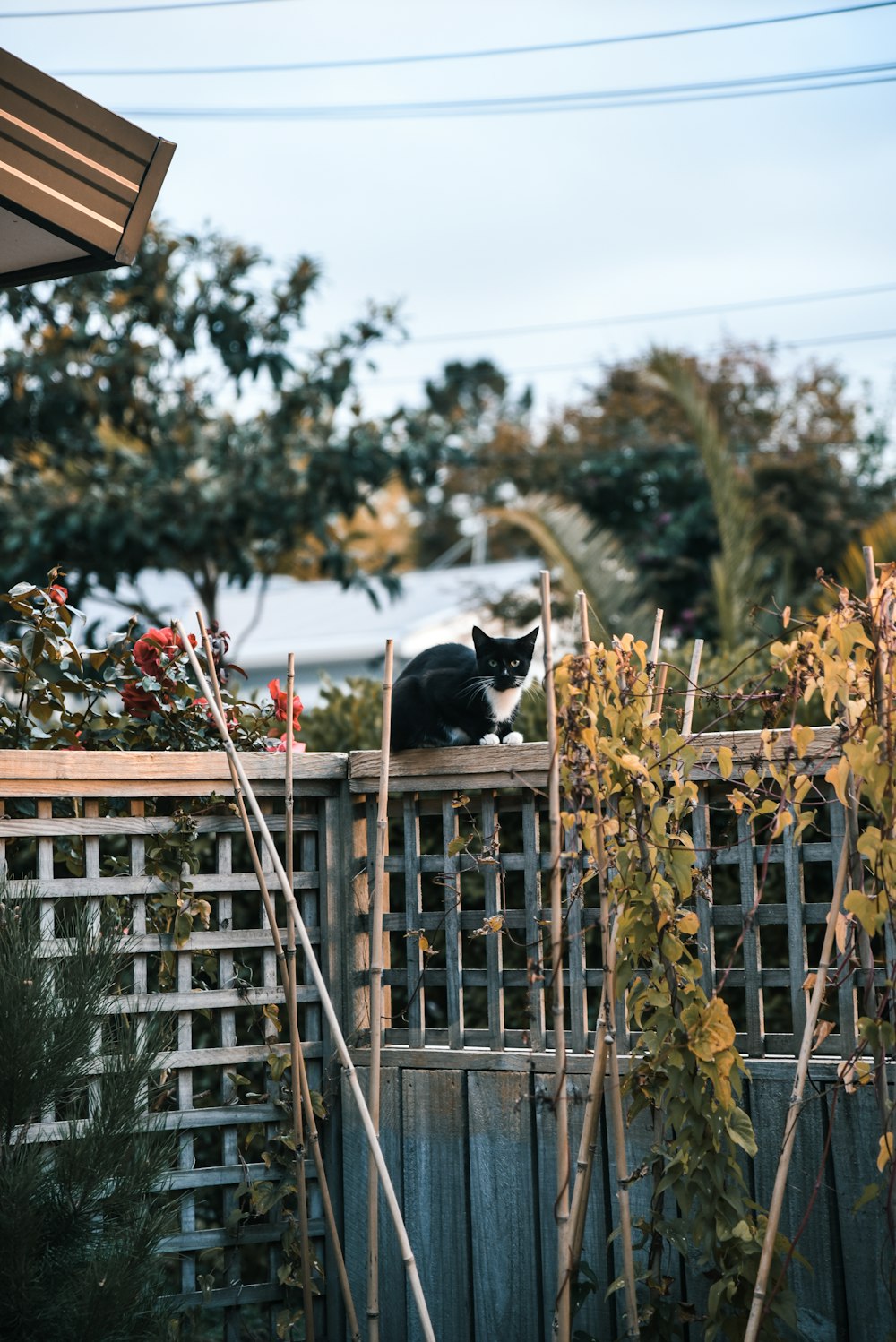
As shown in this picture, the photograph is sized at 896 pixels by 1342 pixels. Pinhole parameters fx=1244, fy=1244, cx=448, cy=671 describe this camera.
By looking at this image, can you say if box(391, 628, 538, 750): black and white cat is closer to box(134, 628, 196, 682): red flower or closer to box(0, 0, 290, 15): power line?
box(134, 628, 196, 682): red flower

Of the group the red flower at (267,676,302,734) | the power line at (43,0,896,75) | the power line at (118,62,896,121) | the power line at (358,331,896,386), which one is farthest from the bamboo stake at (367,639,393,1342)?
the power line at (358,331,896,386)

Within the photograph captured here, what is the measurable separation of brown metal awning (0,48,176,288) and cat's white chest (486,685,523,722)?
133cm

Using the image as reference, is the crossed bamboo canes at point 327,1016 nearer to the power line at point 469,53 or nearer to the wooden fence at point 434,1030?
the wooden fence at point 434,1030

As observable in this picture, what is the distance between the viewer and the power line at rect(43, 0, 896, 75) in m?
7.70

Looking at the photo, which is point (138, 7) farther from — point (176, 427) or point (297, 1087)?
point (297, 1087)

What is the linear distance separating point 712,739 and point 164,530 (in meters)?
4.68

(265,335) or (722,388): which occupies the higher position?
(722,388)

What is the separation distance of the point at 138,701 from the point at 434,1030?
1076 mm

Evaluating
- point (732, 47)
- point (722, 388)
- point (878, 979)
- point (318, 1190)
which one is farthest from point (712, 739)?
point (722, 388)

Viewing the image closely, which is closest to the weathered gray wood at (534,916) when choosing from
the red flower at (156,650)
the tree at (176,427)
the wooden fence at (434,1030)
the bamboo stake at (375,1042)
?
the wooden fence at (434,1030)

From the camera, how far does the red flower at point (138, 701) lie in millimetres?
2988

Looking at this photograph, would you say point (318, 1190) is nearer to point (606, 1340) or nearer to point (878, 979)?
point (606, 1340)

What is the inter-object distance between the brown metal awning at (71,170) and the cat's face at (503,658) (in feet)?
4.31

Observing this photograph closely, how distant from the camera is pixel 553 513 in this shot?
7629 mm
